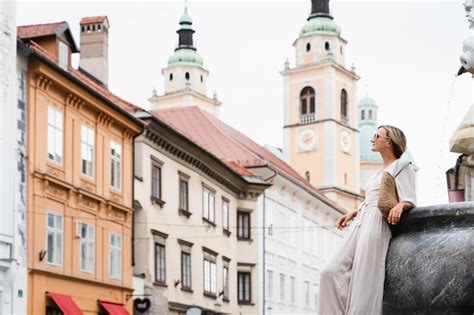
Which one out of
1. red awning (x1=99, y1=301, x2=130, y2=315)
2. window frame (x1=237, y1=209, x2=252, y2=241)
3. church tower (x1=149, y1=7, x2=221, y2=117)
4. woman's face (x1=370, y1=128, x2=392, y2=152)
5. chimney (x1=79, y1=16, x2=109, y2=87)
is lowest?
woman's face (x1=370, y1=128, x2=392, y2=152)

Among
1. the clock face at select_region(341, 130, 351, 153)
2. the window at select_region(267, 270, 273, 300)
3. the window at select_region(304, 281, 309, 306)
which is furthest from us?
the clock face at select_region(341, 130, 351, 153)

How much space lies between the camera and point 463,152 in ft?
25.5

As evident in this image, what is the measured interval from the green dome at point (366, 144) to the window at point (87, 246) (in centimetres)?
9091

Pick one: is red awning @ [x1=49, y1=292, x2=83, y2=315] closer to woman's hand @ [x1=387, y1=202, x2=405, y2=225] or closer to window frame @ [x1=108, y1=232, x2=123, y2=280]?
window frame @ [x1=108, y1=232, x2=123, y2=280]

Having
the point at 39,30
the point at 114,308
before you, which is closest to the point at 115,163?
the point at 114,308

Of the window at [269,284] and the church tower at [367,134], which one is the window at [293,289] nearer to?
the window at [269,284]

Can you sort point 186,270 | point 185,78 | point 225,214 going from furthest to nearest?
1. point 185,78
2. point 225,214
3. point 186,270

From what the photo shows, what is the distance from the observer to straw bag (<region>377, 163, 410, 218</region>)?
7.25 meters

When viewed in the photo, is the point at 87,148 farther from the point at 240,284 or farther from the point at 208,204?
the point at 240,284

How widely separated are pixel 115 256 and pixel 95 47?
9416mm

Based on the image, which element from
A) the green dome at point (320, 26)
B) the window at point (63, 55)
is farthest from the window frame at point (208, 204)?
the green dome at point (320, 26)

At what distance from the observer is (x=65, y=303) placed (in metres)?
30.8

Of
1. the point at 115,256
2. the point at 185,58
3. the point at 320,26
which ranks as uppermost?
the point at 185,58

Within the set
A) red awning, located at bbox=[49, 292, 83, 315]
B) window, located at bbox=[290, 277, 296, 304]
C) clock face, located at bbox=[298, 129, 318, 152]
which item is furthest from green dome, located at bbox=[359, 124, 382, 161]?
red awning, located at bbox=[49, 292, 83, 315]
